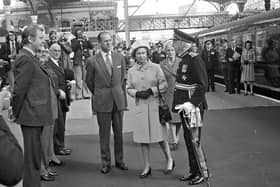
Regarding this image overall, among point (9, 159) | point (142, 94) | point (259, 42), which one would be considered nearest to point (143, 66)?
point (142, 94)

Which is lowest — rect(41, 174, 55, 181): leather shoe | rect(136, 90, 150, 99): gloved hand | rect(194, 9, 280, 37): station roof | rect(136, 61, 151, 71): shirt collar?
rect(41, 174, 55, 181): leather shoe

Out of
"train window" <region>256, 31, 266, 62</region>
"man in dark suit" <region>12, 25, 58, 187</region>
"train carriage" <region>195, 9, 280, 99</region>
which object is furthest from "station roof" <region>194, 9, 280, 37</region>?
"man in dark suit" <region>12, 25, 58, 187</region>

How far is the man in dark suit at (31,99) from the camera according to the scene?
472 cm

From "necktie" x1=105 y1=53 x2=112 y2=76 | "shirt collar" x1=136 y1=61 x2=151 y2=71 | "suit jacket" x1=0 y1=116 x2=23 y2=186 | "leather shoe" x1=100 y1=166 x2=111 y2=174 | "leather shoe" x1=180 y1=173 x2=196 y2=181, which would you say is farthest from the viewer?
"necktie" x1=105 y1=53 x2=112 y2=76

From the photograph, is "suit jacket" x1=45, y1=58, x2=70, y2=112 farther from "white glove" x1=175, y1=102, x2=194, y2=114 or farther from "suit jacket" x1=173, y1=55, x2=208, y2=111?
"white glove" x1=175, y1=102, x2=194, y2=114

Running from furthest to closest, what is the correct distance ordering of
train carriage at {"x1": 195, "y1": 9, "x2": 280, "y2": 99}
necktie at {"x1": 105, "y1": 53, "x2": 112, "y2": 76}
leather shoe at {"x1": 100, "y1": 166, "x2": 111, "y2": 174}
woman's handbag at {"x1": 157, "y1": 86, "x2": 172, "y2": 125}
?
train carriage at {"x1": 195, "y1": 9, "x2": 280, "y2": 99}
necktie at {"x1": 105, "y1": 53, "x2": 112, "y2": 76}
leather shoe at {"x1": 100, "y1": 166, "x2": 111, "y2": 174}
woman's handbag at {"x1": 157, "y1": 86, "x2": 172, "y2": 125}

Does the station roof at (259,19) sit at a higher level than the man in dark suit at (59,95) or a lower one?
higher

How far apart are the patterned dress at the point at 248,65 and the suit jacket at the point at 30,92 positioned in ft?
37.1

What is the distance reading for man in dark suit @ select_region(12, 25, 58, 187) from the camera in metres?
4.72

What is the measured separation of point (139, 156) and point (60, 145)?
137 cm

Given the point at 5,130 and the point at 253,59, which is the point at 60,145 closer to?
the point at 5,130

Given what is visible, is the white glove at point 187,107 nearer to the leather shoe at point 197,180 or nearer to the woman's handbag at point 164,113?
the woman's handbag at point 164,113

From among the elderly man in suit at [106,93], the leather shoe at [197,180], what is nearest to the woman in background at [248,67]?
the elderly man in suit at [106,93]

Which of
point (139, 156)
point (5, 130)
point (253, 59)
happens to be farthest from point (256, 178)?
point (253, 59)
